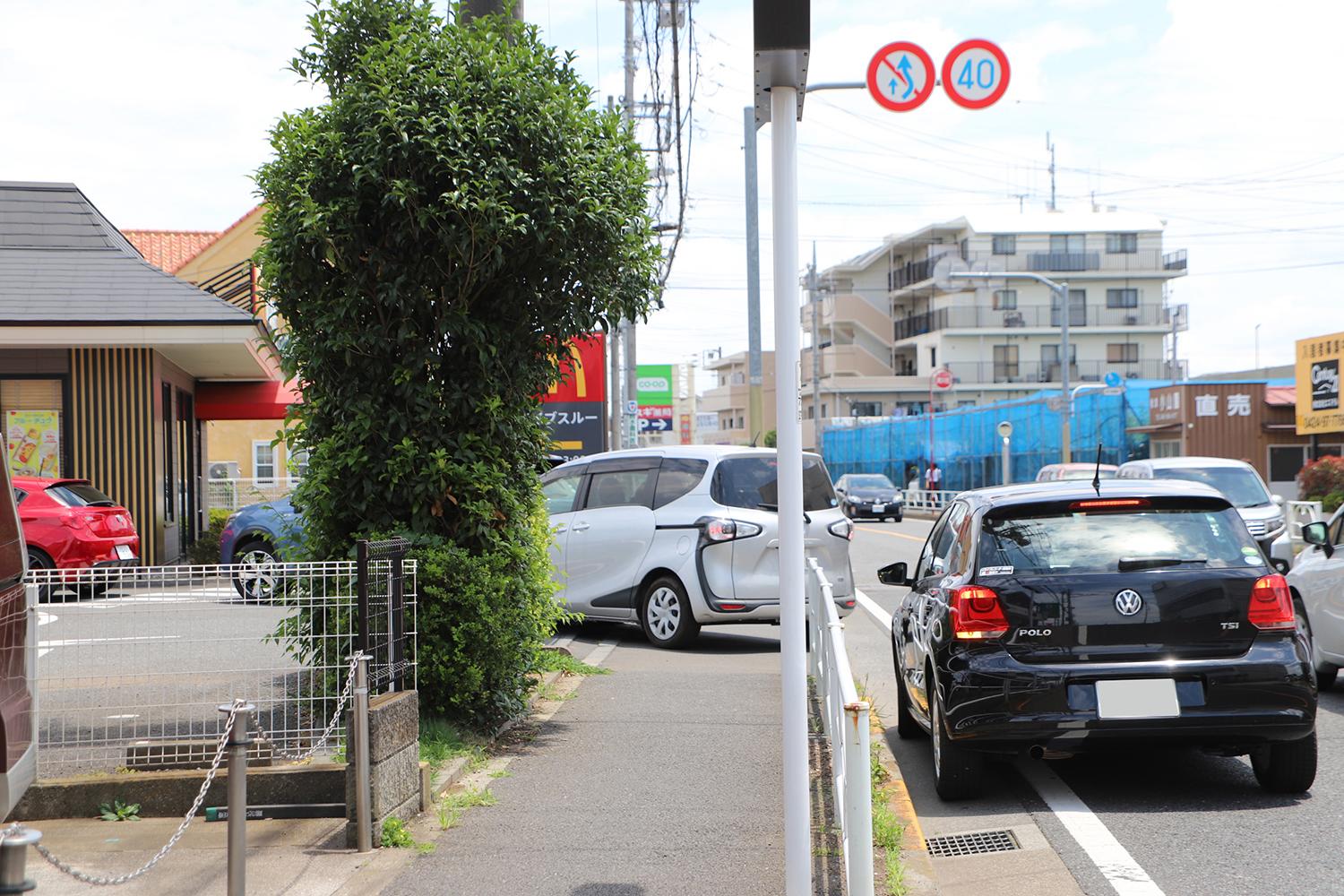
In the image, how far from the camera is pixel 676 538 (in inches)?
494

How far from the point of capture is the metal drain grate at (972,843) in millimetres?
5844

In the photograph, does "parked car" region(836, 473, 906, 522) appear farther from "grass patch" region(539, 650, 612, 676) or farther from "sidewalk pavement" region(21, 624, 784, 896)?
"sidewalk pavement" region(21, 624, 784, 896)

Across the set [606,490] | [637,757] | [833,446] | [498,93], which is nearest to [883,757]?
[637,757]

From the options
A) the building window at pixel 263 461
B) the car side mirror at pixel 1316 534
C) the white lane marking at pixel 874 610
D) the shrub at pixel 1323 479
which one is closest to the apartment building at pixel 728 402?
the building window at pixel 263 461

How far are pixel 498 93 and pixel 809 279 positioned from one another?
55521 mm

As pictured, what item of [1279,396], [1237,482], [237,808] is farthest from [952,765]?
[1279,396]

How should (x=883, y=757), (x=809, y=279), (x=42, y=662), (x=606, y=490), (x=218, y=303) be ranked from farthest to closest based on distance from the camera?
(x=809, y=279), (x=218, y=303), (x=606, y=490), (x=883, y=757), (x=42, y=662)

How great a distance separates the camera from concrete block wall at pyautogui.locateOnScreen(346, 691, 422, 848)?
5.51 m

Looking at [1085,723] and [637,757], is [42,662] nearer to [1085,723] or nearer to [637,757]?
[637,757]

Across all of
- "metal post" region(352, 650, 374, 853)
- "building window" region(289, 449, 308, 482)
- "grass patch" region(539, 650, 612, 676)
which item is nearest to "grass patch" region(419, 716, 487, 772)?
"metal post" region(352, 650, 374, 853)

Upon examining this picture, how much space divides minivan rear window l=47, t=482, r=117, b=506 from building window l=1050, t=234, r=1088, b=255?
61.1 metres

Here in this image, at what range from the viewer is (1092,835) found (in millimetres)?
5918

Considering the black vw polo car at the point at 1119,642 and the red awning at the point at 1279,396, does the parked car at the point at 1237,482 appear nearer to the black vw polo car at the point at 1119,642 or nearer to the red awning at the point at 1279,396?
the black vw polo car at the point at 1119,642

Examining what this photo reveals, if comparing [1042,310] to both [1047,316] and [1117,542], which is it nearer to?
[1047,316]
